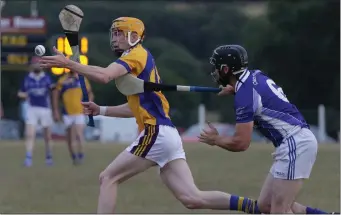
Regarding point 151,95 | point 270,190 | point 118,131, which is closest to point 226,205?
point 270,190

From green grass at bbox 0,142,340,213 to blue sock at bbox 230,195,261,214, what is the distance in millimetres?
2253

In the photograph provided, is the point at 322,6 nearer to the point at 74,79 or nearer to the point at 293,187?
the point at 74,79

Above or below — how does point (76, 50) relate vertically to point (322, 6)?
above

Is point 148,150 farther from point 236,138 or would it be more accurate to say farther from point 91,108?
point 236,138

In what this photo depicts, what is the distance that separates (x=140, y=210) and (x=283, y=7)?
47870 millimetres

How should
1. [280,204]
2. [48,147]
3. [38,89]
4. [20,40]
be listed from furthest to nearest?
[20,40] < [38,89] < [48,147] < [280,204]

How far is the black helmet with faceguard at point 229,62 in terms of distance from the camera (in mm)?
9203

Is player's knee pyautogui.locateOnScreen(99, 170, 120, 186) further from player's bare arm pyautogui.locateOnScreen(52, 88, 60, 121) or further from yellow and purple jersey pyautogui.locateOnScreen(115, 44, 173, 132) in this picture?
player's bare arm pyautogui.locateOnScreen(52, 88, 60, 121)

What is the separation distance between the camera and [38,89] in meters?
20.8

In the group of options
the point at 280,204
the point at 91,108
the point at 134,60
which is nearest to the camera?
the point at 280,204

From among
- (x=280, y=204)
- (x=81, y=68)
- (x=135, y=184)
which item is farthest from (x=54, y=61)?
(x=135, y=184)

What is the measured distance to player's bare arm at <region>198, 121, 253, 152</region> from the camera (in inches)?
348

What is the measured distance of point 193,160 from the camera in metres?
21.9

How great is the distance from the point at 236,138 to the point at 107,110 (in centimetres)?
219
